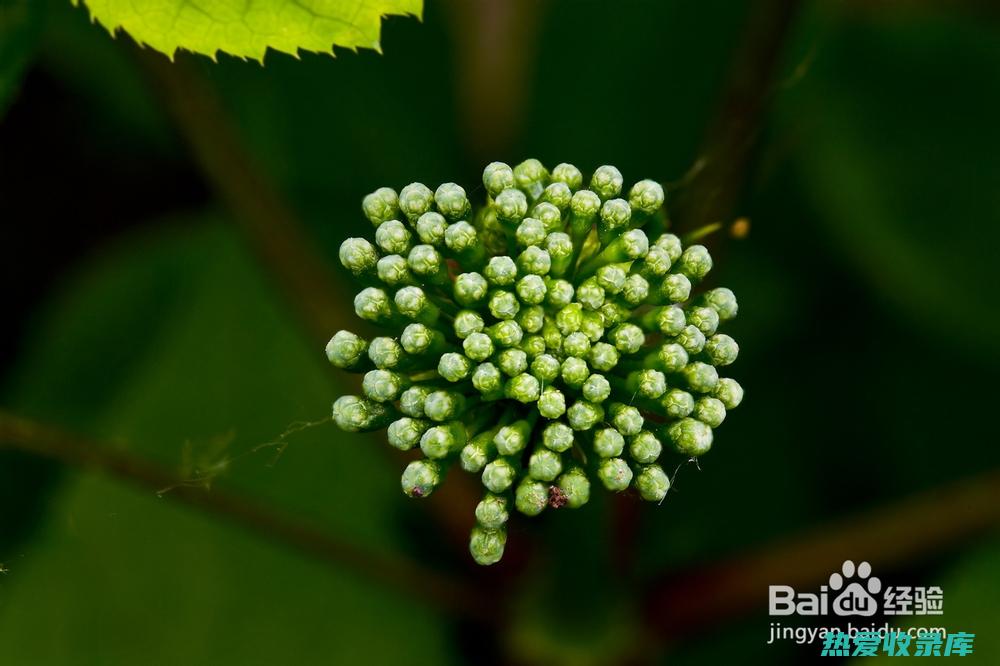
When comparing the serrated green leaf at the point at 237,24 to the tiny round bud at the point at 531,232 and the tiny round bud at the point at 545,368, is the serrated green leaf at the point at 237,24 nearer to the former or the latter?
the tiny round bud at the point at 531,232

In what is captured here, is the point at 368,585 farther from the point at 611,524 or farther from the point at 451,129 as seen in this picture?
the point at 451,129

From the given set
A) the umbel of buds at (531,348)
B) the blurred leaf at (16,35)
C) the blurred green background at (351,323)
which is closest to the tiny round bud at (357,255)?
the umbel of buds at (531,348)

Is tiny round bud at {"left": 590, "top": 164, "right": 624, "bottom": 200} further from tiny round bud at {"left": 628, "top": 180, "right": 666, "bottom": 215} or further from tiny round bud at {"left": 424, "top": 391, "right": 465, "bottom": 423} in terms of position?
tiny round bud at {"left": 424, "top": 391, "right": 465, "bottom": 423}

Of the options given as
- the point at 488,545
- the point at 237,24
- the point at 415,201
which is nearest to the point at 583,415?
the point at 488,545

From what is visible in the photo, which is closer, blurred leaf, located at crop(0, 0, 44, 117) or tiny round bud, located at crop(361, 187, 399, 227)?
tiny round bud, located at crop(361, 187, 399, 227)

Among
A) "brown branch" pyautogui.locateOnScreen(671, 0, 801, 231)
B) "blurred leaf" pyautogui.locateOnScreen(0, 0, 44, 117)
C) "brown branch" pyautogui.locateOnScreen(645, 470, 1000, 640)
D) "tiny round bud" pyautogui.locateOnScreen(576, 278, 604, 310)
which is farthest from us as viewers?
"brown branch" pyautogui.locateOnScreen(645, 470, 1000, 640)

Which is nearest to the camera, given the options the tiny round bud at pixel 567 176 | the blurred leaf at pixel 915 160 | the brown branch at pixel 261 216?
the tiny round bud at pixel 567 176

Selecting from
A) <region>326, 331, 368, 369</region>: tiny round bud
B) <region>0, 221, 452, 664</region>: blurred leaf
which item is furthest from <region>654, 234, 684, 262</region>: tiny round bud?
<region>0, 221, 452, 664</region>: blurred leaf
